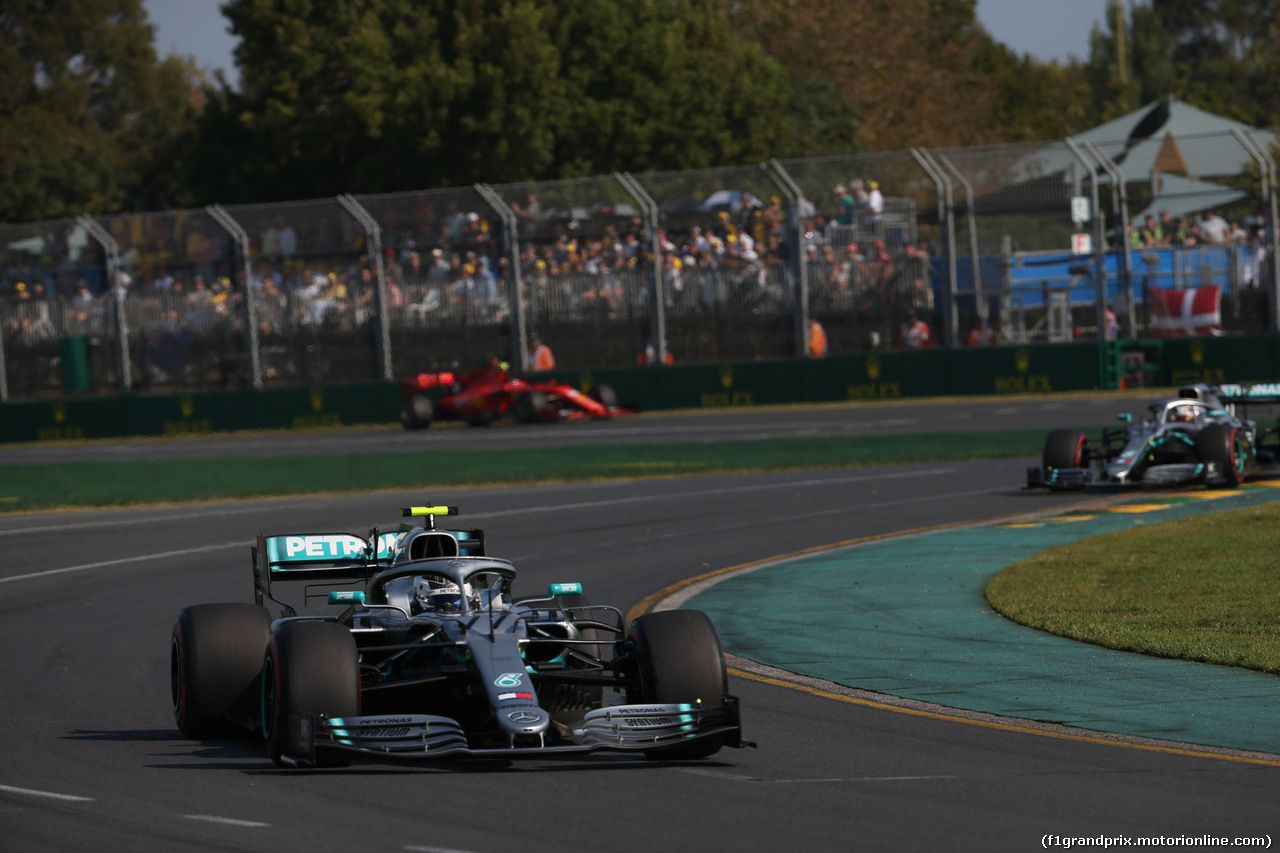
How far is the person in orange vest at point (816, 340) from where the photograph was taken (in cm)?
3500

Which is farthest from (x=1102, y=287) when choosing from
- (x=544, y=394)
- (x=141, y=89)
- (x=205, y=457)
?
(x=141, y=89)

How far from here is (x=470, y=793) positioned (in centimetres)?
746

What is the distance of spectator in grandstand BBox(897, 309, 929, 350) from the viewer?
34.4m

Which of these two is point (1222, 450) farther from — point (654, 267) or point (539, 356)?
point (539, 356)

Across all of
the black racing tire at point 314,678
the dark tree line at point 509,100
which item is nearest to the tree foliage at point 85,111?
the dark tree line at point 509,100

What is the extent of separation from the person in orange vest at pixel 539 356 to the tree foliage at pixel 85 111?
91.1 ft

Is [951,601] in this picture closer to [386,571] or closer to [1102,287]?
[386,571]

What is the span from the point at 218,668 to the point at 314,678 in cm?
136

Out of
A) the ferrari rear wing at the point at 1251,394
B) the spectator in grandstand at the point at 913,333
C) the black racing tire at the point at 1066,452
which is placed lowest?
the black racing tire at the point at 1066,452

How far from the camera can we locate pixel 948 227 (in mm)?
34312

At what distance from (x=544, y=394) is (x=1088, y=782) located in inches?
1077

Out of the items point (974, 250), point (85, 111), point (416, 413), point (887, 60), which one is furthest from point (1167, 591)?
point (85, 111)

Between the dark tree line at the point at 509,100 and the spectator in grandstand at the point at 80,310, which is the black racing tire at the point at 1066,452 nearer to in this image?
the spectator in grandstand at the point at 80,310

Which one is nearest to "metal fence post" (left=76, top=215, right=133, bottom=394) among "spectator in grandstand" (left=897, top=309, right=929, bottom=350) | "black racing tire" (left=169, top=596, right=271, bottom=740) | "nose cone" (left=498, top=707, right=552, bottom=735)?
"spectator in grandstand" (left=897, top=309, right=929, bottom=350)
